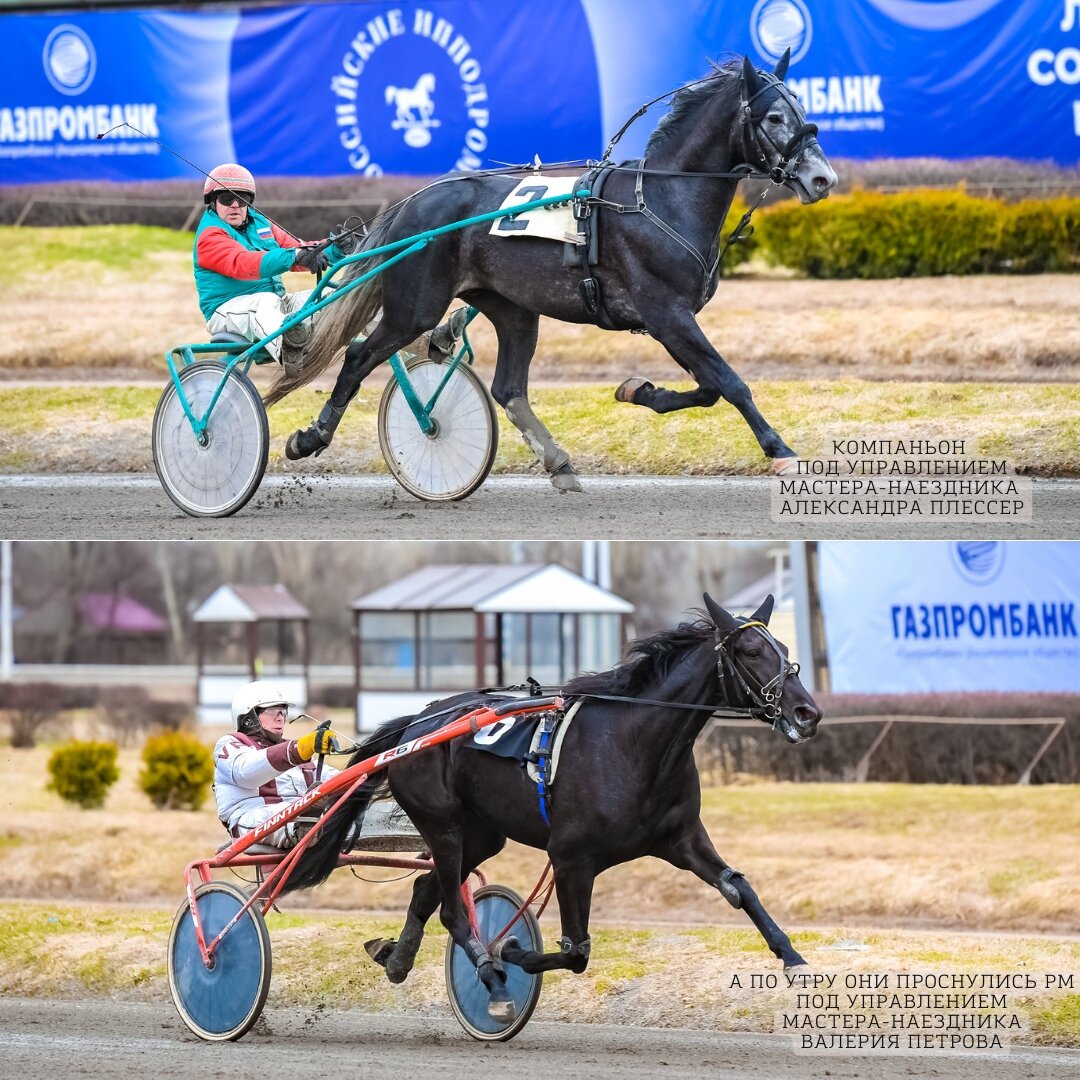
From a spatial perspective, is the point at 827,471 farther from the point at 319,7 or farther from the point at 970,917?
the point at 319,7

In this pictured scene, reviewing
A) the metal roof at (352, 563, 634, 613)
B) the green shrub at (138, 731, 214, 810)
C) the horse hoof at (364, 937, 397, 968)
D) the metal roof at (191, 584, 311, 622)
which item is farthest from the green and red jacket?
the metal roof at (191, 584, 311, 622)

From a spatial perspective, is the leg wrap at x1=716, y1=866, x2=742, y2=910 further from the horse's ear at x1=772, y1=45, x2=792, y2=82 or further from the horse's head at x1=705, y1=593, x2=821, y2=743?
the horse's ear at x1=772, y1=45, x2=792, y2=82

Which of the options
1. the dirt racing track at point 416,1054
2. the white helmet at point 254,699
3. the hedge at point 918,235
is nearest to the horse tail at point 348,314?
the white helmet at point 254,699

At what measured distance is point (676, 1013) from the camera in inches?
286

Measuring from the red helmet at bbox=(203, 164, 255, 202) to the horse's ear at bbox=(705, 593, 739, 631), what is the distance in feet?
10.2

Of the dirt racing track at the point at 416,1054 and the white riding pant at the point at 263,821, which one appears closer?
the dirt racing track at the point at 416,1054

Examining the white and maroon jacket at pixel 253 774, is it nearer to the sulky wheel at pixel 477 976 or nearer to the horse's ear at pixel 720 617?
the sulky wheel at pixel 477 976

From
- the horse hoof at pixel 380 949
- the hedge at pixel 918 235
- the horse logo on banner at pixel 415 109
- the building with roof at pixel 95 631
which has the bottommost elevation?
the building with roof at pixel 95 631

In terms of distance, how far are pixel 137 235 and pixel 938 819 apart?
8309mm

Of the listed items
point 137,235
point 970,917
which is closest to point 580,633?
point 137,235

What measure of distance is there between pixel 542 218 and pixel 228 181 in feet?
4.74

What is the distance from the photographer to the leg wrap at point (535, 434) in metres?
7.84

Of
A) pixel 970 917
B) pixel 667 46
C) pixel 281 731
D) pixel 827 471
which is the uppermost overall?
pixel 667 46

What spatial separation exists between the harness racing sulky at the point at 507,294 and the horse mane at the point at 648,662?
1.10 m
